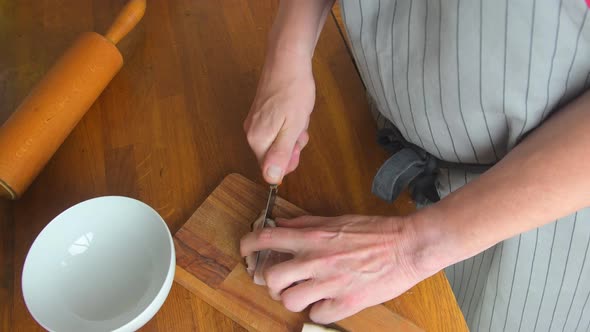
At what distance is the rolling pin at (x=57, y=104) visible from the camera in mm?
637

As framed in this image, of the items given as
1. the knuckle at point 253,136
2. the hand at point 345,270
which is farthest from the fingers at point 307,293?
the knuckle at point 253,136

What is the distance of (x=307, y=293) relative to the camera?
54cm

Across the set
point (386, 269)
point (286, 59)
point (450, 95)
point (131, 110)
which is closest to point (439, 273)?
point (386, 269)

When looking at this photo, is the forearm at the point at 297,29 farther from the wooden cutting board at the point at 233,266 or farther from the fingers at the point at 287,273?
the fingers at the point at 287,273

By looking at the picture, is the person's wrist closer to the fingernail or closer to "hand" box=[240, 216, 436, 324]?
"hand" box=[240, 216, 436, 324]

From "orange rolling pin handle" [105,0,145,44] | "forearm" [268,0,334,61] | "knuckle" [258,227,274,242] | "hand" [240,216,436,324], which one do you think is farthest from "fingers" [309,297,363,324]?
"orange rolling pin handle" [105,0,145,44]

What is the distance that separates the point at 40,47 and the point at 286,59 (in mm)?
498

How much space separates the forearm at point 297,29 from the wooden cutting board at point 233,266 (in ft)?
0.66

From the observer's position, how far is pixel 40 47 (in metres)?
0.85

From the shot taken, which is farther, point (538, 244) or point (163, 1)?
point (163, 1)

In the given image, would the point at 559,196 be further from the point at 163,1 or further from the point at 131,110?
the point at 163,1

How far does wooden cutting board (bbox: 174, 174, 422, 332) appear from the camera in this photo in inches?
22.2

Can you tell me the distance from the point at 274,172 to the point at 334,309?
0.19 metres

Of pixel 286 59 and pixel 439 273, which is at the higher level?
pixel 286 59
